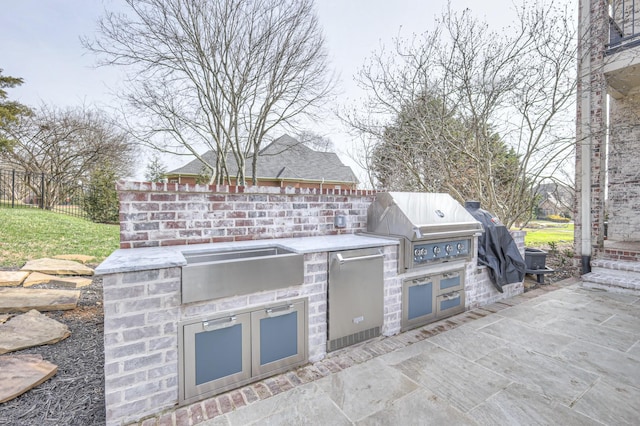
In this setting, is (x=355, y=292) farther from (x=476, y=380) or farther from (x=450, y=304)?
(x=450, y=304)

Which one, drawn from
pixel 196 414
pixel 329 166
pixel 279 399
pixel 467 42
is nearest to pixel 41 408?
pixel 196 414

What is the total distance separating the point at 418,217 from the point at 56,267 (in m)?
5.29

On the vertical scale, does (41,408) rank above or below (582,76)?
below

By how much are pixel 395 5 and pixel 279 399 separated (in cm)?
724

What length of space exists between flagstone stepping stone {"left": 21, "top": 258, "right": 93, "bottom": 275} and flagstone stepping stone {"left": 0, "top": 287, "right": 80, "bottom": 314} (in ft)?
2.54

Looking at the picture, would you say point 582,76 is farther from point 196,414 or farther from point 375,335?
point 196,414

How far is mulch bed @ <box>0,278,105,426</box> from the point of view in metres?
1.87

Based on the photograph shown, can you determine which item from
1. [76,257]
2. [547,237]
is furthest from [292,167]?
[76,257]

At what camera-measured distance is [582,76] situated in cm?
554

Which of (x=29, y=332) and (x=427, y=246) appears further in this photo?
(x=427, y=246)

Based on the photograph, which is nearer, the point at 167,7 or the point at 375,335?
the point at 375,335

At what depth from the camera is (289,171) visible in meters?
17.1

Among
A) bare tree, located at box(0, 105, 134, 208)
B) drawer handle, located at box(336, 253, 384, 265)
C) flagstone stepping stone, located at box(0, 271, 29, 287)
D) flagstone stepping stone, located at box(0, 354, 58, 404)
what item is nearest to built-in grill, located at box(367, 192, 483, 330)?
drawer handle, located at box(336, 253, 384, 265)

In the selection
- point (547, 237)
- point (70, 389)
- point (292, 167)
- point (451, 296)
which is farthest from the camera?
point (292, 167)
